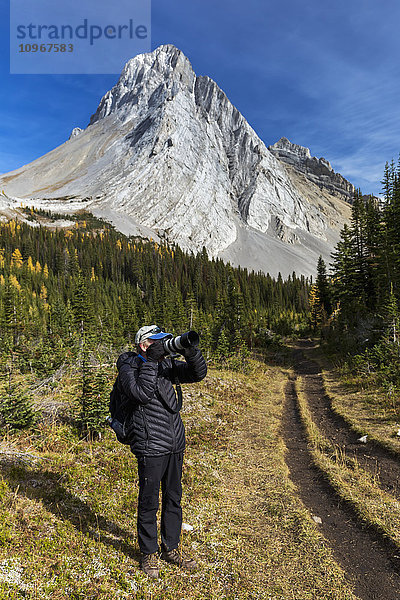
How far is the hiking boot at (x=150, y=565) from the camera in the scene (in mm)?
4242

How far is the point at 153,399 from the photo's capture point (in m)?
4.52

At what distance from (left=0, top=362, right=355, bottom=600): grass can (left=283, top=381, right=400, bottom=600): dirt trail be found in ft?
0.80

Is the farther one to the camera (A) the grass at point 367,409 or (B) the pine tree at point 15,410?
(A) the grass at point 367,409

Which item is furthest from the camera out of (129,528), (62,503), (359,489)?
(359,489)

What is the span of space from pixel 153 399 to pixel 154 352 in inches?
29.2

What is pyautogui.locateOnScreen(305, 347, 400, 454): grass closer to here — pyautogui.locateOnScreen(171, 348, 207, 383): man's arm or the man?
the man

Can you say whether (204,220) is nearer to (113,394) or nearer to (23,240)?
(23,240)

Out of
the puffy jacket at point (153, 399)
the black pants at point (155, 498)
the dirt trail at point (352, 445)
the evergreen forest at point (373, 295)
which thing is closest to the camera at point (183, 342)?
the puffy jacket at point (153, 399)

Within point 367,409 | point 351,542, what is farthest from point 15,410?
point 367,409

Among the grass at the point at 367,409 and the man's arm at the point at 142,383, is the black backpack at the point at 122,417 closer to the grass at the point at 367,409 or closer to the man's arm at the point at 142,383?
the man's arm at the point at 142,383

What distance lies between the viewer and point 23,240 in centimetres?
12750

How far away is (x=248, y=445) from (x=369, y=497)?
4350mm

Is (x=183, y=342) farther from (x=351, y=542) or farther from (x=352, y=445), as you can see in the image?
(x=352, y=445)

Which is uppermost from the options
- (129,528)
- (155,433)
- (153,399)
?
(153,399)
